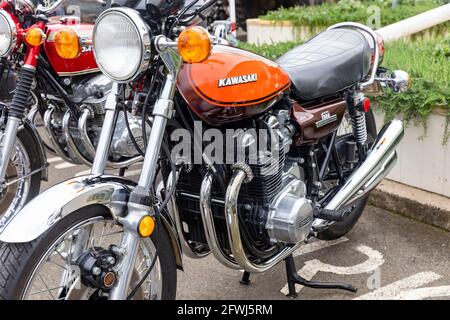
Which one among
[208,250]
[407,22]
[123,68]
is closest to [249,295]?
[208,250]

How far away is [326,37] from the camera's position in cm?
336

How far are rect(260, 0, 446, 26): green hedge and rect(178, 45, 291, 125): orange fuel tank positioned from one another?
4894 millimetres

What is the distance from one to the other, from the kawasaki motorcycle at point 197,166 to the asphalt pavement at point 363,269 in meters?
0.13

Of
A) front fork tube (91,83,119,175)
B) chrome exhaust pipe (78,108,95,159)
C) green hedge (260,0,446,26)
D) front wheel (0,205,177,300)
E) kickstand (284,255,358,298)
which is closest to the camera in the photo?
front wheel (0,205,177,300)

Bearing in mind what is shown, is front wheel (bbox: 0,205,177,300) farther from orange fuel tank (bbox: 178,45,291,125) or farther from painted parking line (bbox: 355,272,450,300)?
painted parking line (bbox: 355,272,450,300)

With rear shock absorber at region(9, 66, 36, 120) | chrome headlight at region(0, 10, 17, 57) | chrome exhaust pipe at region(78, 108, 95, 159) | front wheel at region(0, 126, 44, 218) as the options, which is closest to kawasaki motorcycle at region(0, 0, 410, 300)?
rear shock absorber at region(9, 66, 36, 120)

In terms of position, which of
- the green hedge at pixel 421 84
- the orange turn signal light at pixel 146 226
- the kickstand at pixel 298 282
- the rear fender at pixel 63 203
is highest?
the rear fender at pixel 63 203

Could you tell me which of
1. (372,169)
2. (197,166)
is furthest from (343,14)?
(197,166)

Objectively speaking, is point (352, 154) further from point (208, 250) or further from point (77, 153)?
point (77, 153)

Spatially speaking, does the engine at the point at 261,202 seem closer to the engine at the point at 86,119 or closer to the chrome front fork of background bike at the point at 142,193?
the chrome front fork of background bike at the point at 142,193

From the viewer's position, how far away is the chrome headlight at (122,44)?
2.16 meters

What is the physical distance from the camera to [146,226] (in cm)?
221

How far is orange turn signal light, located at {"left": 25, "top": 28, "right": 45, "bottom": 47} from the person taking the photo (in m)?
3.40

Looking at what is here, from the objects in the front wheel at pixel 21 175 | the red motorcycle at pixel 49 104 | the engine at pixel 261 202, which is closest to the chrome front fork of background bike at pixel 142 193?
the engine at pixel 261 202
